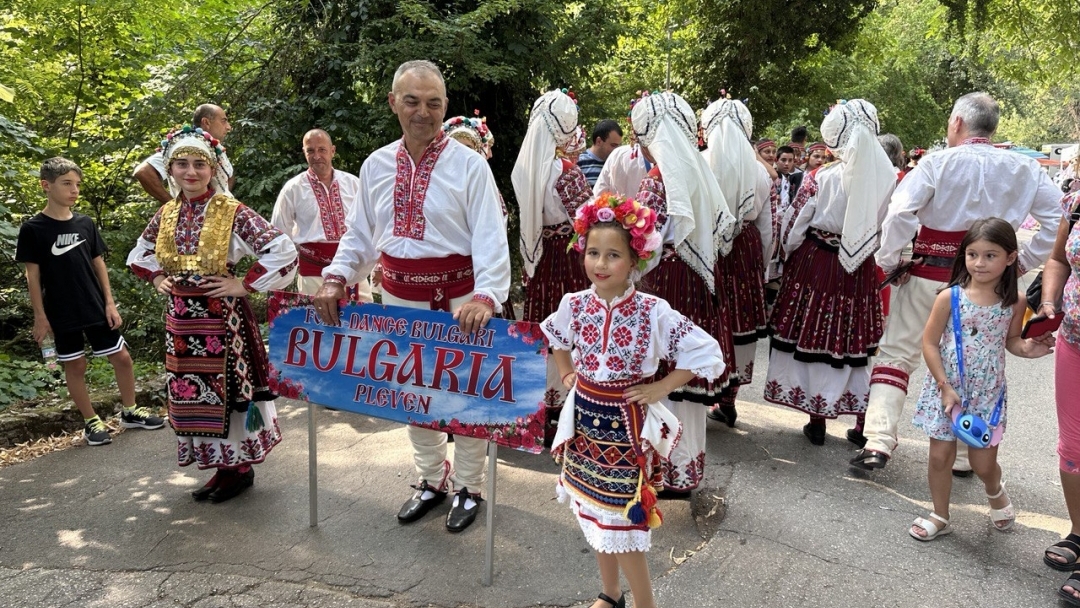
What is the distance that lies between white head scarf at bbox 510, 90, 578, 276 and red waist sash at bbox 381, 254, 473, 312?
1.17m

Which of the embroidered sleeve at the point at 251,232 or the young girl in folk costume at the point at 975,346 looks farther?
the embroidered sleeve at the point at 251,232

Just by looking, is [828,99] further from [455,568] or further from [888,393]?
[455,568]

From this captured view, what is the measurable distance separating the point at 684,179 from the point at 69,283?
13.2 feet

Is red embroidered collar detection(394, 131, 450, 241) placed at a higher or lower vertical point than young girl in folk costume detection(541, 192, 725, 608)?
higher

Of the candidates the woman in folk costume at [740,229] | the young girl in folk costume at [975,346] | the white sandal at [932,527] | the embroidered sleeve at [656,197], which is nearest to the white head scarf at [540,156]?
the woman in folk costume at [740,229]

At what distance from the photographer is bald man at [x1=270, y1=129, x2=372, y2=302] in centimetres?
527

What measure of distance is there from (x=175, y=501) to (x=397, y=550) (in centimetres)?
145

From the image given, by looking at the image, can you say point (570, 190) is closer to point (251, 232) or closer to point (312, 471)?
point (251, 232)

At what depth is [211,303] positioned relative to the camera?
12.3 feet

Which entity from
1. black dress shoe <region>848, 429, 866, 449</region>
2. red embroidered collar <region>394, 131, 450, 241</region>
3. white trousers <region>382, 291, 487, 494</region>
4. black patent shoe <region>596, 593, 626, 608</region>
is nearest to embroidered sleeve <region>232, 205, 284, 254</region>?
white trousers <region>382, 291, 487, 494</region>

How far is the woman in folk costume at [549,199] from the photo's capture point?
453 cm

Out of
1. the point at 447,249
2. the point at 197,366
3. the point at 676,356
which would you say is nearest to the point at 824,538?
the point at 676,356

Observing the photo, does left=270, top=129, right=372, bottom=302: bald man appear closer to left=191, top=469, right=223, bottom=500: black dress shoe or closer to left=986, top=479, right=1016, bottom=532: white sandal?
left=191, top=469, right=223, bottom=500: black dress shoe

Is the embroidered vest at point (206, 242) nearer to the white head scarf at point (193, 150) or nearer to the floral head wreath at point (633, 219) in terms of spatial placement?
the white head scarf at point (193, 150)
